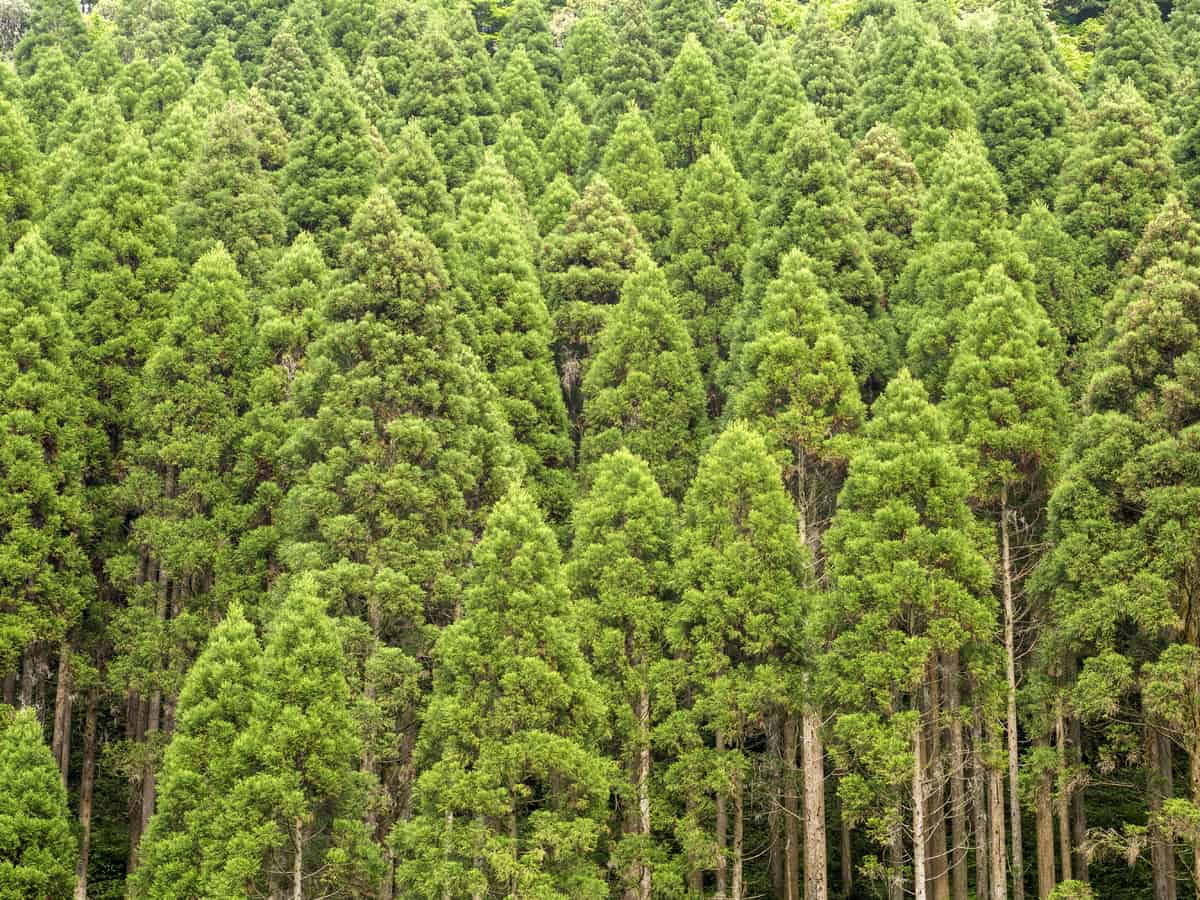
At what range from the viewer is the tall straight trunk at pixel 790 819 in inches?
1330

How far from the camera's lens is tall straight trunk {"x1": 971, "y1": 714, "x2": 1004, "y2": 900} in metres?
32.2

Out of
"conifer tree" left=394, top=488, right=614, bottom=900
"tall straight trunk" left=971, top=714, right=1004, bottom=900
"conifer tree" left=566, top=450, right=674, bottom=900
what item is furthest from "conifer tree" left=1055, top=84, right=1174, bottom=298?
"conifer tree" left=394, top=488, right=614, bottom=900

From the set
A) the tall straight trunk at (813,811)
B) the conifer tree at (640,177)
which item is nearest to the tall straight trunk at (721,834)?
the tall straight trunk at (813,811)

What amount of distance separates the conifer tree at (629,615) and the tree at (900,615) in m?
4.08

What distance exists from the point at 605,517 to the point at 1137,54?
33.5 meters

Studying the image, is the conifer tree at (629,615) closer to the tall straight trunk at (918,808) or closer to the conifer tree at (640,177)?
the tall straight trunk at (918,808)

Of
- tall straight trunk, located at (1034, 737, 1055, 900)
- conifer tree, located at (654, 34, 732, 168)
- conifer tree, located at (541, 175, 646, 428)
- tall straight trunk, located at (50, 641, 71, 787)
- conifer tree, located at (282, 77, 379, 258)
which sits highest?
conifer tree, located at (654, 34, 732, 168)

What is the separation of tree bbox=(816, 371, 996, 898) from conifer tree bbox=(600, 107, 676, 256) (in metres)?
18.5

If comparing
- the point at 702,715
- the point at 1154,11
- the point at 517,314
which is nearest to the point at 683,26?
the point at 1154,11

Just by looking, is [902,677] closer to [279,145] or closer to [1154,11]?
[279,145]

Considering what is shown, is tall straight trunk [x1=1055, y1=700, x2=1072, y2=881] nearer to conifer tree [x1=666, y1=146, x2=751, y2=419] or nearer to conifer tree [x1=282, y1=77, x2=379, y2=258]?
conifer tree [x1=666, y1=146, x2=751, y2=419]

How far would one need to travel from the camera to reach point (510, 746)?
2905 centimetres

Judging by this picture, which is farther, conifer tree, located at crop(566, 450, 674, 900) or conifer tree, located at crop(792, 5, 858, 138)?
conifer tree, located at crop(792, 5, 858, 138)

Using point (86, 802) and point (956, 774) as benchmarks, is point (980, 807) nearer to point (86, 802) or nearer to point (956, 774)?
point (956, 774)
